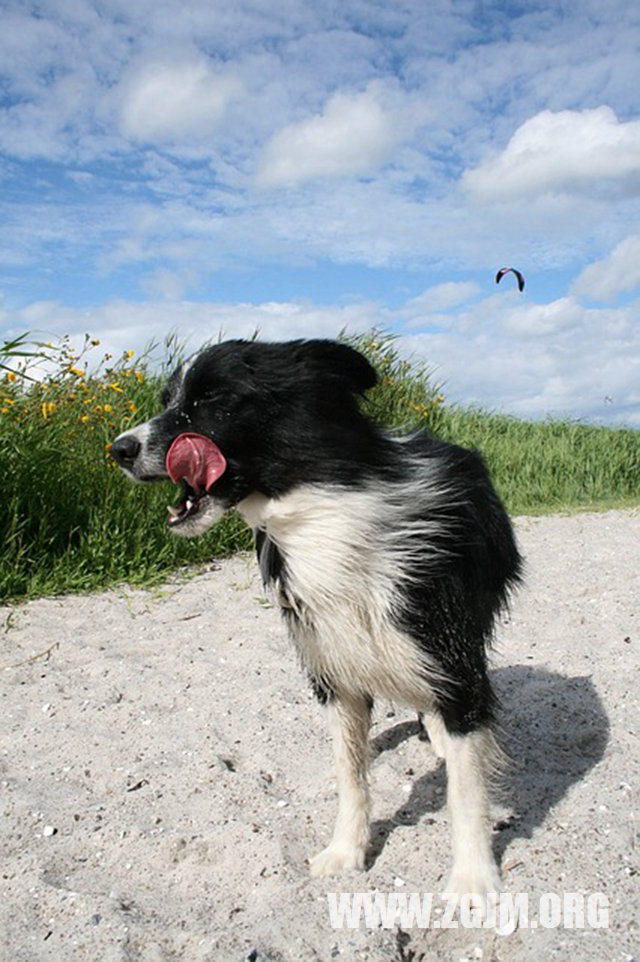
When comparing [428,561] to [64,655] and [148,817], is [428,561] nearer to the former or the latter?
[148,817]

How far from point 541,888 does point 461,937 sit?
349mm

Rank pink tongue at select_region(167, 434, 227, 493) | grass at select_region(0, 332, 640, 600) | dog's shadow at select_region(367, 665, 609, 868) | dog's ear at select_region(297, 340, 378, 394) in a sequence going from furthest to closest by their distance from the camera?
grass at select_region(0, 332, 640, 600) → dog's shadow at select_region(367, 665, 609, 868) → dog's ear at select_region(297, 340, 378, 394) → pink tongue at select_region(167, 434, 227, 493)

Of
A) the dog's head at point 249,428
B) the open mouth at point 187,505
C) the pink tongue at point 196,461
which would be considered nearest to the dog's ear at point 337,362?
the dog's head at point 249,428

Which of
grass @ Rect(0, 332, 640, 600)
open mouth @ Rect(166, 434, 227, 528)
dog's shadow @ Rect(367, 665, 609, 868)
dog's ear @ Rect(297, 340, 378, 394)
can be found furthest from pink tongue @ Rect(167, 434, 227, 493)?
grass @ Rect(0, 332, 640, 600)

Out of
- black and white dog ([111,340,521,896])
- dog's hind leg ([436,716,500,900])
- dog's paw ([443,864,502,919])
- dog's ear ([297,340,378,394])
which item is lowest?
dog's paw ([443,864,502,919])

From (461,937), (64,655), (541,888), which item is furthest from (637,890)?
(64,655)

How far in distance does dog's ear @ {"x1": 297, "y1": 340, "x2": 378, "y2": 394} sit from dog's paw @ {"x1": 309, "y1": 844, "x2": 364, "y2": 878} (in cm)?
154

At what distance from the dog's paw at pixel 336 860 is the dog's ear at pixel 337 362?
154 centimetres

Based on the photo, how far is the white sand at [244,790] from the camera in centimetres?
260

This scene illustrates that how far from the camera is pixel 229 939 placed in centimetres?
253

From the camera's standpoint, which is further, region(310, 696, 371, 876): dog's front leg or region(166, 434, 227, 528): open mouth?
region(310, 696, 371, 876): dog's front leg

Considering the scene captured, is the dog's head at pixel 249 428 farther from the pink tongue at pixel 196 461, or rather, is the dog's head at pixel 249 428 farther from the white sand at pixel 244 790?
the white sand at pixel 244 790

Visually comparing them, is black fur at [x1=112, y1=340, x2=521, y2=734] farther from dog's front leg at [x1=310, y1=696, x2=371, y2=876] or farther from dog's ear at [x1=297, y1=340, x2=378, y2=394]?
dog's front leg at [x1=310, y1=696, x2=371, y2=876]

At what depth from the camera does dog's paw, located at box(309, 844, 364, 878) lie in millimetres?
2893
